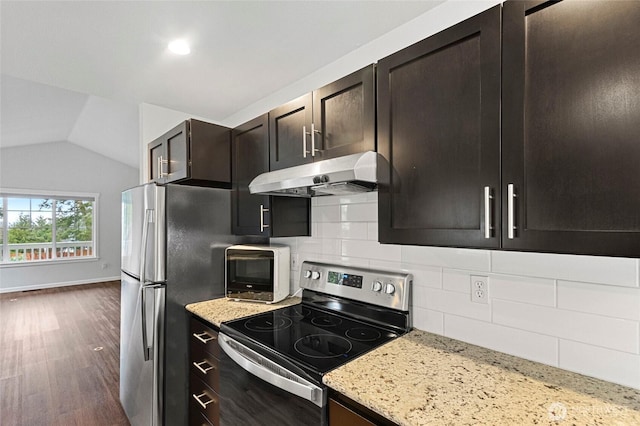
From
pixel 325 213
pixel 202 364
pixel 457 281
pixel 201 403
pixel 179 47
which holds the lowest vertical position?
pixel 201 403

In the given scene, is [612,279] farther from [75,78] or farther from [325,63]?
[75,78]

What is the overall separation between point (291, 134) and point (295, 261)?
3.09 feet

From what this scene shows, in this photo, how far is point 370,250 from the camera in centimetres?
179

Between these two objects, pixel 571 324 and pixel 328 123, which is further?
pixel 328 123

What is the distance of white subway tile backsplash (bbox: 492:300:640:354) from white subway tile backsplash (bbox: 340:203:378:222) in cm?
73

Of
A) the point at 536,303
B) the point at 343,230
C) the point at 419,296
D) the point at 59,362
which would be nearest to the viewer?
the point at 536,303

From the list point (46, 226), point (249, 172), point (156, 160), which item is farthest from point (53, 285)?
point (249, 172)

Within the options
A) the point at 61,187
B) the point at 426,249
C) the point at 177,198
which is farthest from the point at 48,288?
the point at 426,249

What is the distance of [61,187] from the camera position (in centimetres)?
704

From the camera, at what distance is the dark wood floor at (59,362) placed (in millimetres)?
2467

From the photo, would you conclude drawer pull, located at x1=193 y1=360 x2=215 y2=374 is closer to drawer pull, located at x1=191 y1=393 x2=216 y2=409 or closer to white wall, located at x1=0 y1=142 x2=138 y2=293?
drawer pull, located at x1=191 y1=393 x2=216 y2=409

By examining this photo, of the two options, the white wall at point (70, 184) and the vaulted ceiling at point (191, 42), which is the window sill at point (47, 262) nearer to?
the white wall at point (70, 184)

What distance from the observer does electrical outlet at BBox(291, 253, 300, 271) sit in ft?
7.44

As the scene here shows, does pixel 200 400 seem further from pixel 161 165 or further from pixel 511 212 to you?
pixel 511 212
